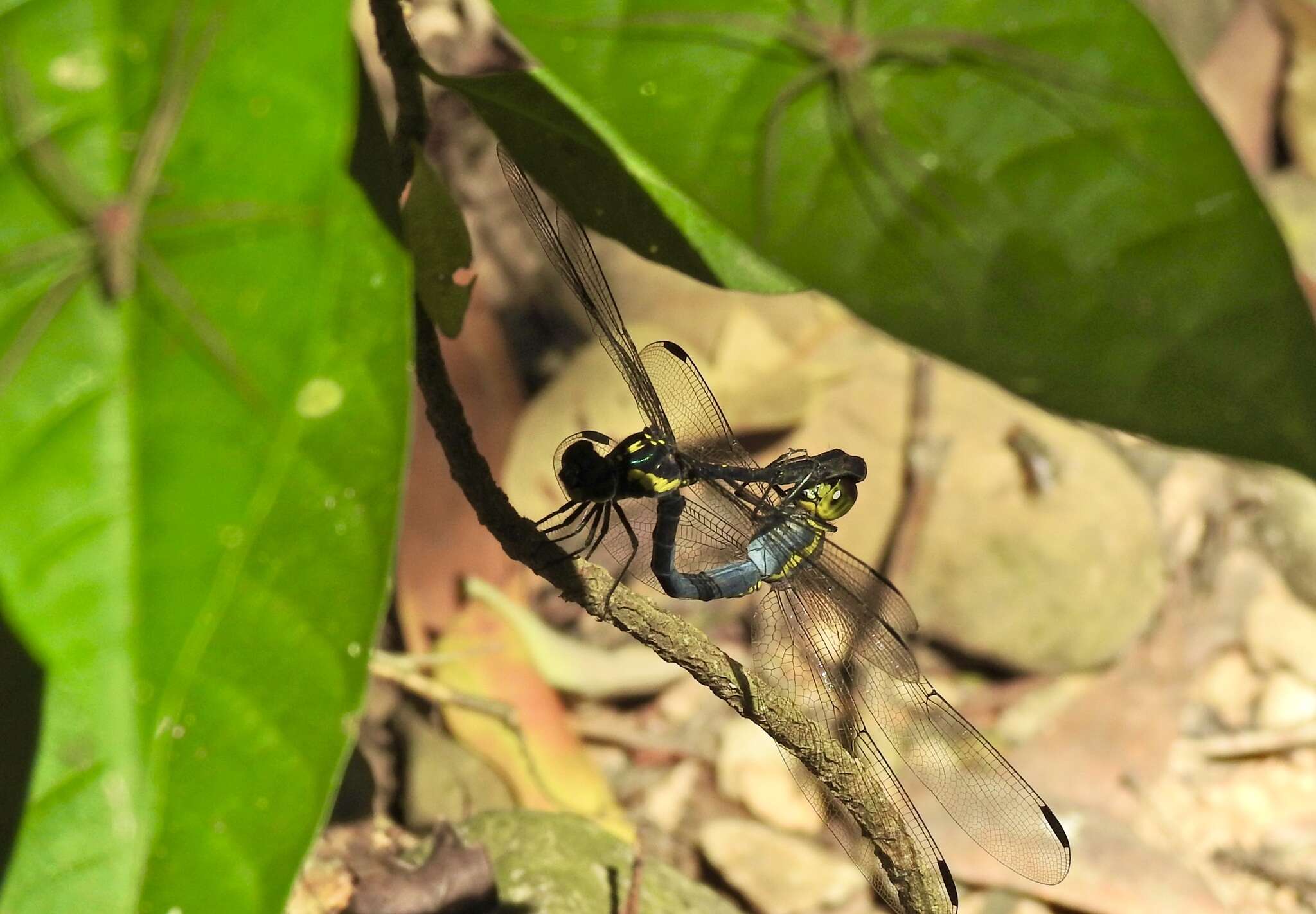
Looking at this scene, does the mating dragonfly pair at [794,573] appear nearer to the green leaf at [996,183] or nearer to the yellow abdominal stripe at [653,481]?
the yellow abdominal stripe at [653,481]

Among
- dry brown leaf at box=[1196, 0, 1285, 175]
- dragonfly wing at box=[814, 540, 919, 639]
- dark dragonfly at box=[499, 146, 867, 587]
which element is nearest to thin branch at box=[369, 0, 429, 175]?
dark dragonfly at box=[499, 146, 867, 587]

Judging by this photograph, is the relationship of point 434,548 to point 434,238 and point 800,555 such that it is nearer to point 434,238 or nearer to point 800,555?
point 800,555

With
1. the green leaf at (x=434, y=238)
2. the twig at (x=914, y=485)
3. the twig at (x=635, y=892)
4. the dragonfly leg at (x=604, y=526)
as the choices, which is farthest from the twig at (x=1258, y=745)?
the green leaf at (x=434, y=238)

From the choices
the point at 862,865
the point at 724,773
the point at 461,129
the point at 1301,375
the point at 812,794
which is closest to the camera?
the point at 1301,375

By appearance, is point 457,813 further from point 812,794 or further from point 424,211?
point 424,211

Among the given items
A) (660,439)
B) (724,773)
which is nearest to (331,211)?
(660,439)

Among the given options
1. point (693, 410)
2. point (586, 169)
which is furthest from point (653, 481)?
point (586, 169)

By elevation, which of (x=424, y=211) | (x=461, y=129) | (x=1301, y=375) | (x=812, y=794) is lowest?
(x=1301, y=375)
